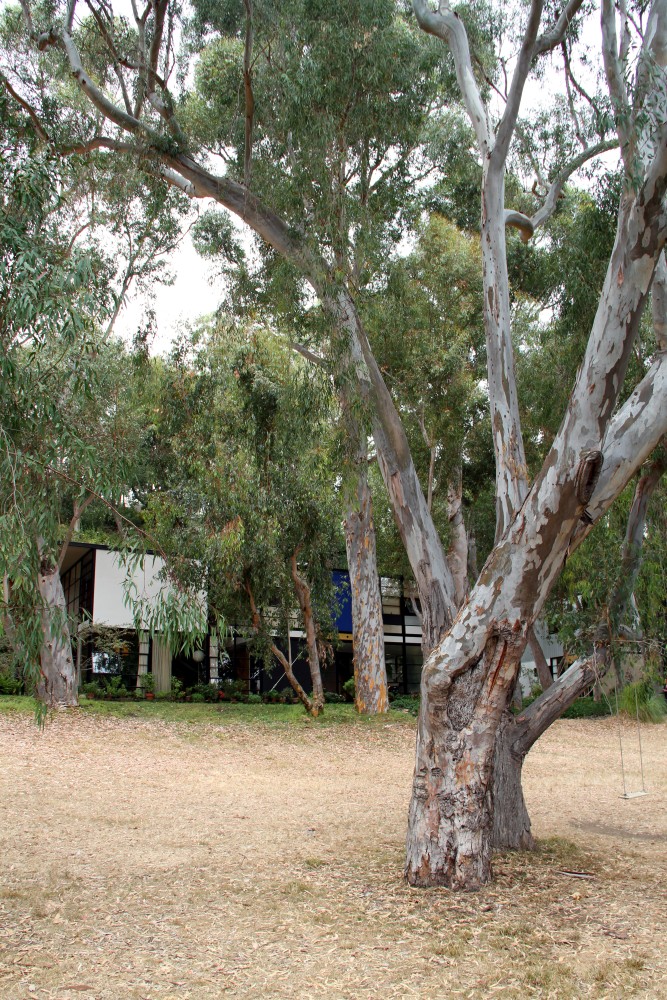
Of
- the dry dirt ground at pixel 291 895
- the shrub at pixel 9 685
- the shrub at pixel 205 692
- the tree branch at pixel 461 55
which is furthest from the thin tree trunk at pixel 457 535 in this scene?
the tree branch at pixel 461 55

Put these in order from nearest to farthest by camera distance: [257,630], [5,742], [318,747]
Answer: [5,742]
[318,747]
[257,630]

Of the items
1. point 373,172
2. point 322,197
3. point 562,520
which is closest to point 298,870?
point 562,520

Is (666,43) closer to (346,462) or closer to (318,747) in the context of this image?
(346,462)

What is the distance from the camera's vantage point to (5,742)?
40.4 feet

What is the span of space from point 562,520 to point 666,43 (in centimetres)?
407

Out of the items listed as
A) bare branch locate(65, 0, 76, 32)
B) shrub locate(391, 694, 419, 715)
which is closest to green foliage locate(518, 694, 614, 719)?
shrub locate(391, 694, 419, 715)

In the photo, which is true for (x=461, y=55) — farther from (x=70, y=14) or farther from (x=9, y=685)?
(x=9, y=685)

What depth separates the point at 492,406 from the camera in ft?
23.3

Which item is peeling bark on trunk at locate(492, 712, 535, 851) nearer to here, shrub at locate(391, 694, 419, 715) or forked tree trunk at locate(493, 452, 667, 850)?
forked tree trunk at locate(493, 452, 667, 850)

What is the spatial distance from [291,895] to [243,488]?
9.26 m

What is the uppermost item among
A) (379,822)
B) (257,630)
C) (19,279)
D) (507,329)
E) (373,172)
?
(373,172)

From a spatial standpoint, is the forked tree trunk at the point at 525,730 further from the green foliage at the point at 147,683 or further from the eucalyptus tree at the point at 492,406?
the green foliage at the point at 147,683

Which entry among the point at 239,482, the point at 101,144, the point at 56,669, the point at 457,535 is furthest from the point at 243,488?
the point at 101,144

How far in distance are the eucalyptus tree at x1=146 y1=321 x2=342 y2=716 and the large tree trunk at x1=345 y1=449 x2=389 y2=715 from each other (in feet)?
3.15
